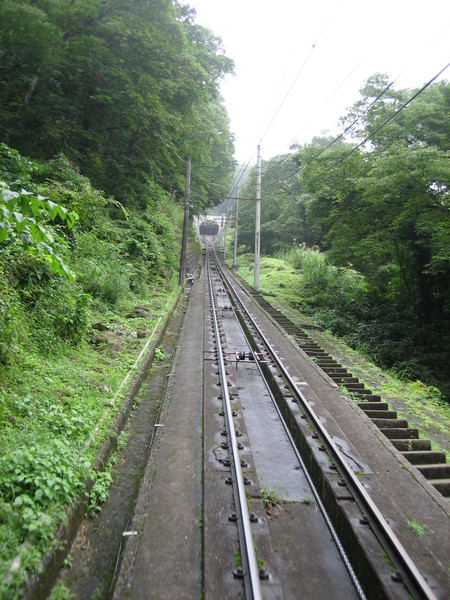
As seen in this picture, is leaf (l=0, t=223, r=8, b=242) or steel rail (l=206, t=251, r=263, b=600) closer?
leaf (l=0, t=223, r=8, b=242)

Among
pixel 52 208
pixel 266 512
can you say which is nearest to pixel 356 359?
pixel 266 512

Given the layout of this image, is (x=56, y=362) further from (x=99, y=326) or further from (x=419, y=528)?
(x=419, y=528)

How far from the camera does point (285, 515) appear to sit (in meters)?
4.26

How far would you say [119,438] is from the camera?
17.4 ft

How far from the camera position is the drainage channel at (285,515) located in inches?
132

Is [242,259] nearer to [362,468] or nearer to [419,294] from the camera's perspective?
[419,294]

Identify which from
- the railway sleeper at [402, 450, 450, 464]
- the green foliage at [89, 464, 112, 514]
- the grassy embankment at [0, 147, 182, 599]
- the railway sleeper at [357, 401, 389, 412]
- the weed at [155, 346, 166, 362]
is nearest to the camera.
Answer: the grassy embankment at [0, 147, 182, 599]

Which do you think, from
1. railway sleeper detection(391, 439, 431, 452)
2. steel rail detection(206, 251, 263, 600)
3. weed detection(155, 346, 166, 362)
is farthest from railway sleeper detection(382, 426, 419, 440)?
weed detection(155, 346, 166, 362)

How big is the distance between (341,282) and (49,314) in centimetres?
1585

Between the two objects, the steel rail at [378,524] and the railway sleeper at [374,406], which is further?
the railway sleeper at [374,406]

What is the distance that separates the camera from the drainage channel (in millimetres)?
3344

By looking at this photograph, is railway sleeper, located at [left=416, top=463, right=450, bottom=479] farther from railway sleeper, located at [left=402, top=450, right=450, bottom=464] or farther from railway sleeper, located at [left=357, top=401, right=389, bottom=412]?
railway sleeper, located at [left=357, top=401, right=389, bottom=412]

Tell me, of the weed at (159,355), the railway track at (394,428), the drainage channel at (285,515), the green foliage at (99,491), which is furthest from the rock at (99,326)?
the railway track at (394,428)

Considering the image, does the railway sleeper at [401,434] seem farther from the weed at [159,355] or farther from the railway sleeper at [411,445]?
the weed at [159,355]
